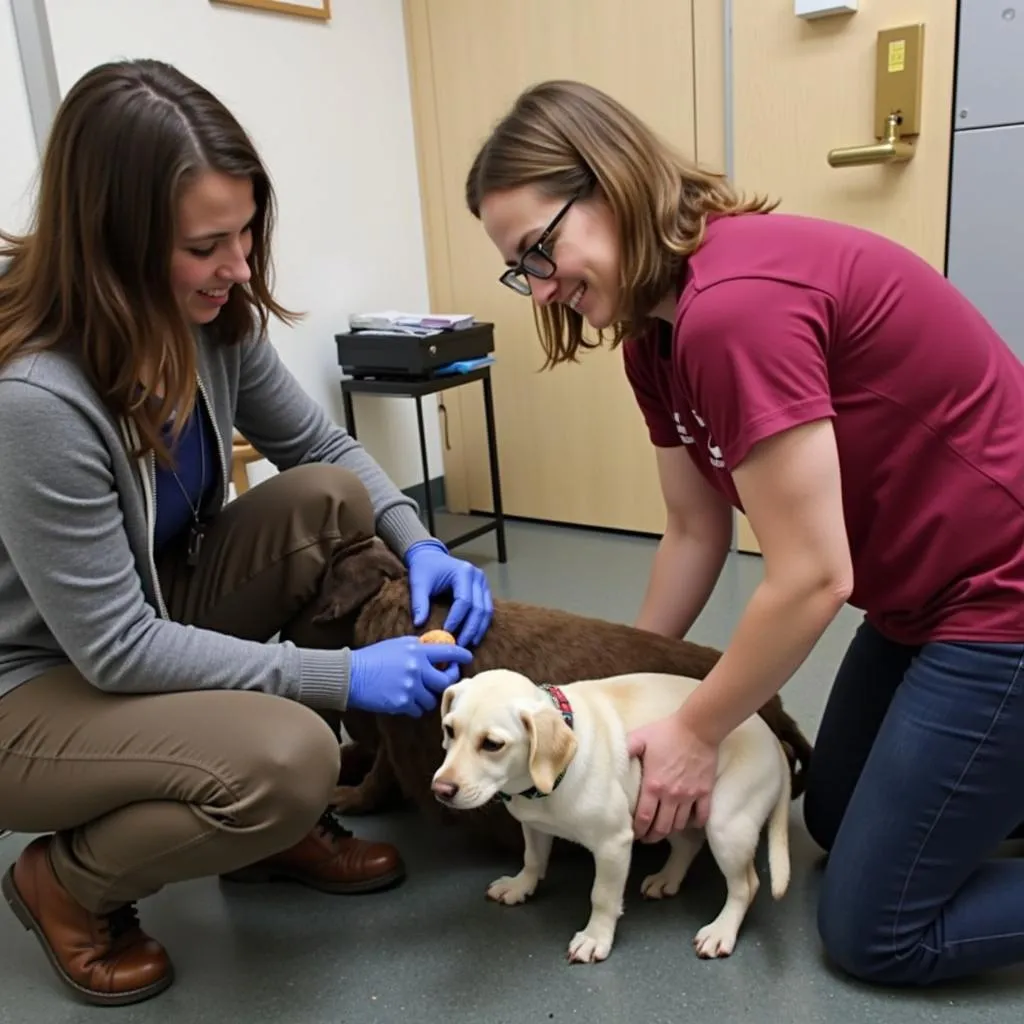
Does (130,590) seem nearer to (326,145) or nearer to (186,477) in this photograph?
(186,477)

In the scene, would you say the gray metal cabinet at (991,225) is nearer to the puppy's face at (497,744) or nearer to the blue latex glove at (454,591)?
the blue latex glove at (454,591)

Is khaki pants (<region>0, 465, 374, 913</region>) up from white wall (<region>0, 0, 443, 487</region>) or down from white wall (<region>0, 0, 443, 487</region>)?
down

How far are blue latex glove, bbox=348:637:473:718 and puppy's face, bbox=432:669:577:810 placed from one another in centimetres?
14

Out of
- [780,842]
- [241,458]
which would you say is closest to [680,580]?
[780,842]

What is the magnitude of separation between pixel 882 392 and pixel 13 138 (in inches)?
79.0

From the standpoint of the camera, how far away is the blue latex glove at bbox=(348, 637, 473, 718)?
1.29 m

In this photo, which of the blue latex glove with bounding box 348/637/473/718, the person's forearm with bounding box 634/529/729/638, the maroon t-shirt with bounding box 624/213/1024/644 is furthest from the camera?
the person's forearm with bounding box 634/529/729/638

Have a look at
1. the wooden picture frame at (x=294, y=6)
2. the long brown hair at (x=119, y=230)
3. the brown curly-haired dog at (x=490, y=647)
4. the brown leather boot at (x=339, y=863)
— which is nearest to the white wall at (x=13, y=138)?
the wooden picture frame at (x=294, y=6)

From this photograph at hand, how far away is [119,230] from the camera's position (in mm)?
1108

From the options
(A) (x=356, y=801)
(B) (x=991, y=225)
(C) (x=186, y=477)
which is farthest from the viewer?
(B) (x=991, y=225)

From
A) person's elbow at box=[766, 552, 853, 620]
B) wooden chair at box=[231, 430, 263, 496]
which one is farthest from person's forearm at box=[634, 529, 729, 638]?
wooden chair at box=[231, 430, 263, 496]

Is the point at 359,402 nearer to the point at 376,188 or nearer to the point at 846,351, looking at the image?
the point at 376,188

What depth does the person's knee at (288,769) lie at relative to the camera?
3.87ft

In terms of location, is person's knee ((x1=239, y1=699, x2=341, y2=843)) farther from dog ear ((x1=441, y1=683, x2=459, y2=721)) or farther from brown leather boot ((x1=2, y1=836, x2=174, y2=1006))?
brown leather boot ((x1=2, y1=836, x2=174, y2=1006))
